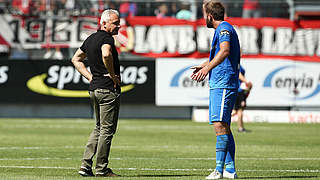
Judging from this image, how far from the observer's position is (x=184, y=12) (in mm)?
27672

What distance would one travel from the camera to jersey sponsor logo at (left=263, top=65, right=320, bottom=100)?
26.4 meters

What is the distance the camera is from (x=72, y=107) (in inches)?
1066

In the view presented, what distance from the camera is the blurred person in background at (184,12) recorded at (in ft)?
90.5

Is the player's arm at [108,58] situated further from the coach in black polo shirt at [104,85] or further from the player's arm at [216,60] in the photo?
the player's arm at [216,60]

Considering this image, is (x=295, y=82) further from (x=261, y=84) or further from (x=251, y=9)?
(x=251, y=9)

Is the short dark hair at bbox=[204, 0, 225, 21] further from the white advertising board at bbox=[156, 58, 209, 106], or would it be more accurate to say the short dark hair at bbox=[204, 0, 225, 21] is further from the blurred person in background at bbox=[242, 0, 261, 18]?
the blurred person in background at bbox=[242, 0, 261, 18]

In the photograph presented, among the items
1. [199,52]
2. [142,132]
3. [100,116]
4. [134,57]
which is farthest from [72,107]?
[100,116]

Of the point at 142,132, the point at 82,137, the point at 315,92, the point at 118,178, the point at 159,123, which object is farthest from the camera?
the point at 315,92

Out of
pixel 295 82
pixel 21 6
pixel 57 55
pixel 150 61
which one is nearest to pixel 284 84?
pixel 295 82

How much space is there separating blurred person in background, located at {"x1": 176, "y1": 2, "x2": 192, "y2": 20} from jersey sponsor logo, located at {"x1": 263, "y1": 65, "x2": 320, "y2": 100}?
3.81 m

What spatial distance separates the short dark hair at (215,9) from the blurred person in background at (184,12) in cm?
1814

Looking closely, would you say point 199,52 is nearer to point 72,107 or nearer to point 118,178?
point 72,107

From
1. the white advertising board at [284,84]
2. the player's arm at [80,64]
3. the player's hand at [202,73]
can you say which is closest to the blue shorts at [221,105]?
the player's hand at [202,73]

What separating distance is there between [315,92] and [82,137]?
11.3m
